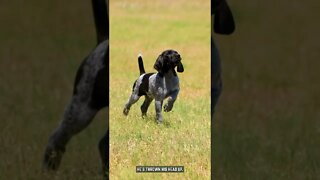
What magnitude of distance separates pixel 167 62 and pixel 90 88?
0.69 metres

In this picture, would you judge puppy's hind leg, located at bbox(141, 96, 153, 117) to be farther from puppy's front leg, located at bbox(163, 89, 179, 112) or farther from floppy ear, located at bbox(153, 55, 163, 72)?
floppy ear, located at bbox(153, 55, 163, 72)

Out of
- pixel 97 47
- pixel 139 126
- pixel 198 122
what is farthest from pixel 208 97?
pixel 97 47

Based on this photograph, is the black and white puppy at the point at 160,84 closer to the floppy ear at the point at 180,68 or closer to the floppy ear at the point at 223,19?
the floppy ear at the point at 180,68

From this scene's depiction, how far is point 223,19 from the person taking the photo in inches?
264

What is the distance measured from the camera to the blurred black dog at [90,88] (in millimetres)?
6344

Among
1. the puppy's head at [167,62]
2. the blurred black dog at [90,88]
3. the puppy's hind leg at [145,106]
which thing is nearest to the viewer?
the blurred black dog at [90,88]

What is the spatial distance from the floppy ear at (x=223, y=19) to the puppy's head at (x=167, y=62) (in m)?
0.48

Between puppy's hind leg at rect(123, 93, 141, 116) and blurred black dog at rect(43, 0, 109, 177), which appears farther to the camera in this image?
puppy's hind leg at rect(123, 93, 141, 116)

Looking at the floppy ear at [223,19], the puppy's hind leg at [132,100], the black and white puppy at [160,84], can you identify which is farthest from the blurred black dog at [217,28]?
the puppy's hind leg at [132,100]

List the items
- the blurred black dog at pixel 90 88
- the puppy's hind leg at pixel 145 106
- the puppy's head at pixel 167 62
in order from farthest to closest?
the puppy's hind leg at pixel 145 106 < the puppy's head at pixel 167 62 < the blurred black dog at pixel 90 88

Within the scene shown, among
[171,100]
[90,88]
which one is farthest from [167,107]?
[90,88]

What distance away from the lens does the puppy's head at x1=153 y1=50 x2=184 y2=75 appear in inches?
255

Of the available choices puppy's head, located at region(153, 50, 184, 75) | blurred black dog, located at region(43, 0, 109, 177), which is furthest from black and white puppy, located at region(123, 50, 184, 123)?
blurred black dog, located at region(43, 0, 109, 177)

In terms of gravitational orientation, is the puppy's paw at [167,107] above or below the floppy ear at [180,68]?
below
